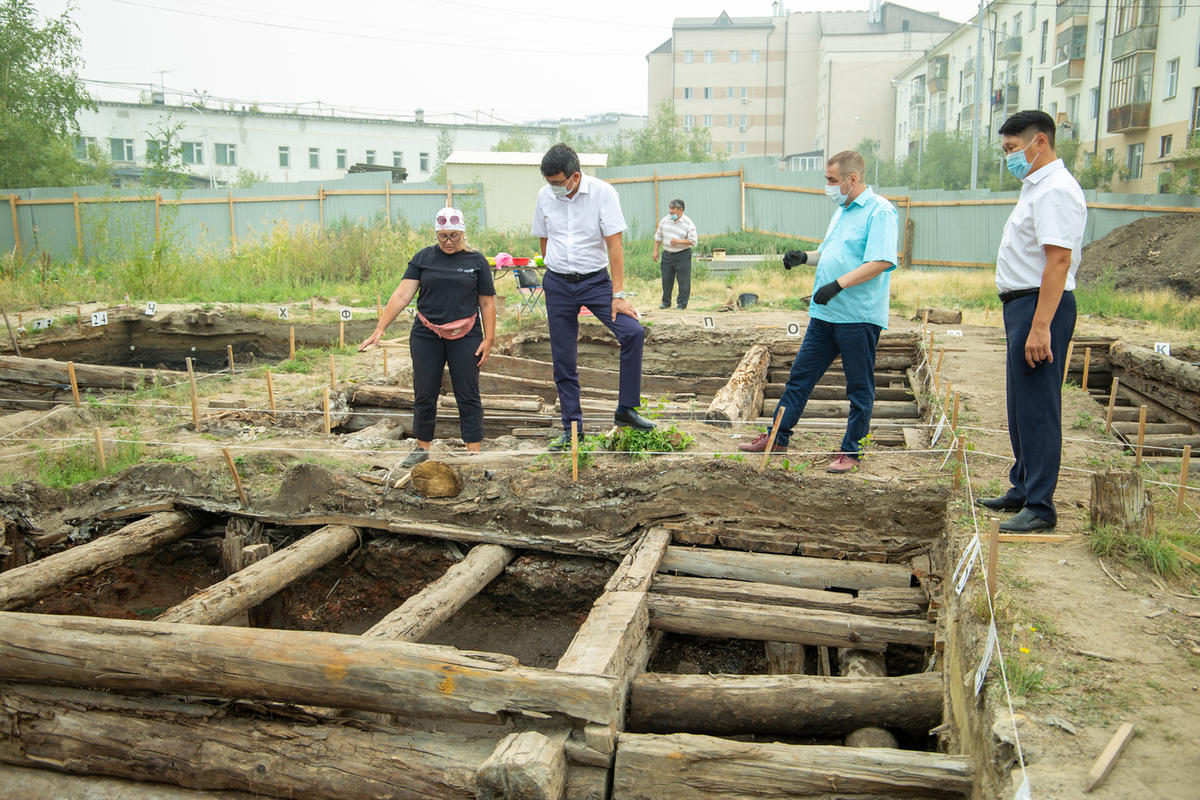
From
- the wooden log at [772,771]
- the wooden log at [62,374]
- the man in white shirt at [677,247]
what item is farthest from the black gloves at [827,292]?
the man in white shirt at [677,247]

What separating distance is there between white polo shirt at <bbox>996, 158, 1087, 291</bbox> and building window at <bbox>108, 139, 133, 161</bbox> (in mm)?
46735

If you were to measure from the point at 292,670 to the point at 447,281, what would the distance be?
9.18 feet

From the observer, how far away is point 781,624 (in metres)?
4.33

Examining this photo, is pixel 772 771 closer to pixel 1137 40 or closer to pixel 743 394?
pixel 743 394

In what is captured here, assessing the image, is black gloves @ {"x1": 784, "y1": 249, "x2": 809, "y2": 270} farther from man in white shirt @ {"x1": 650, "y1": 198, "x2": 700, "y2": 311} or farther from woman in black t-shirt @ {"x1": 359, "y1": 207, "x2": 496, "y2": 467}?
man in white shirt @ {"x1": 650, "y1": 198, "x2": 700, "y2": 311}

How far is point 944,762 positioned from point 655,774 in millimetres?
990

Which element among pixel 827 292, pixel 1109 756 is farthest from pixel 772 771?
pixel 827 292

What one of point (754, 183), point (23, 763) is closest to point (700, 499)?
point (23, 763)

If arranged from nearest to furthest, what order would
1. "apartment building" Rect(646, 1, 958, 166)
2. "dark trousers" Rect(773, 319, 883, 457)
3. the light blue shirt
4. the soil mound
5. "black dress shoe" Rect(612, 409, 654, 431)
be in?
the light blue shirt, "dark trousers" Rect(773, 319, 883, 457), "black dress shoe" Rect(612, 409, 654, 431), the soil mound, "apartment building" Rect(646, 1, 958, 166)

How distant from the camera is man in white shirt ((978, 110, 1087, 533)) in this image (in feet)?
12.6

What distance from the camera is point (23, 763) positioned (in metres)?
3.92

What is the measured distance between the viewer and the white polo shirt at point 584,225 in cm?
531

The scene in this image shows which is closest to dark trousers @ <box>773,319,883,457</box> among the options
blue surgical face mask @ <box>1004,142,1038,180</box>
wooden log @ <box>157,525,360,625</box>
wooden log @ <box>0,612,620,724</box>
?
blue surgical face mask @ <box>1004,142,1038,180</box>

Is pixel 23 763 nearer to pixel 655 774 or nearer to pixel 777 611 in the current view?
pixel 655 774
